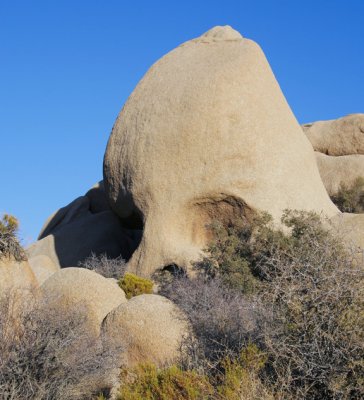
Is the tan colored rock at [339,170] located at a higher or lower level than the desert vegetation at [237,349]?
higher

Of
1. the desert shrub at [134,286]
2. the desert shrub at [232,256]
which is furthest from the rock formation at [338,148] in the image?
the desert shrub at [134,286]

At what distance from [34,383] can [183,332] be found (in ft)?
7.99

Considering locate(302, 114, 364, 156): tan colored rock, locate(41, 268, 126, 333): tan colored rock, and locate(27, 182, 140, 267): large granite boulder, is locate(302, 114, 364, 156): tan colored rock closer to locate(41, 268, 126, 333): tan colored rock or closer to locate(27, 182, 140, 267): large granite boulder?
locate(27, 182, 140, 267): large granite boulder

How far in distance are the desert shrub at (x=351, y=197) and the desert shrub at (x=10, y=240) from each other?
15.2 meters

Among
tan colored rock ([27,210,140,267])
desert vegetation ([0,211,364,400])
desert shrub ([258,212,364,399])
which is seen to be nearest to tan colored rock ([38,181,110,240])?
tan colored rock ([27,210,140,267])

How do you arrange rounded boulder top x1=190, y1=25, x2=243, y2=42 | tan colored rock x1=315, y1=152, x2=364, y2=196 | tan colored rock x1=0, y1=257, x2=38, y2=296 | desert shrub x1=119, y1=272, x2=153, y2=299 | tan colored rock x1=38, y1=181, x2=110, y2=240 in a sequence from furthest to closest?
tan colored rock x1=38, y1=181, x2=110, y2=240 → tan colored rock x1=315, y1=152, x2=364, y2=196 → rounded boulder top x1=190, y1=25, x2=243, y2=42 → desert shrub x1=119, y1=272, x2=153, y2=299 → tan colored rock x1=0, y1=257, x2=38, y2=296

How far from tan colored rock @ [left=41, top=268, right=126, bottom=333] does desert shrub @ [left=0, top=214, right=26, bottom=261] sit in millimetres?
699

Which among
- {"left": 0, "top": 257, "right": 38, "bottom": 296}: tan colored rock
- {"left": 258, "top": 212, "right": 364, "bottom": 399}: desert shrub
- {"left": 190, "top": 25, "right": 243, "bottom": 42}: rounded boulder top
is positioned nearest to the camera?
{"left": 258, "top": 212, "right": 364, "bottom": 399}: desert shrub

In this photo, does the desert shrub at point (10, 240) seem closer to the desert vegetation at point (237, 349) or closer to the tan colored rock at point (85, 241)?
the desert vegetation at point (237, 349)

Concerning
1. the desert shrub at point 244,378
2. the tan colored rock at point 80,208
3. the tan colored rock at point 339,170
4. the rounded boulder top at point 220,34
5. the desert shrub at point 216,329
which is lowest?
the desert shrub at point 244,378

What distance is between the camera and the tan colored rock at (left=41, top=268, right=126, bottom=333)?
10625 mm

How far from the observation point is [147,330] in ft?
31.4

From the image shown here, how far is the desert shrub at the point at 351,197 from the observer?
23.9m

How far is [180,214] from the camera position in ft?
60.2
